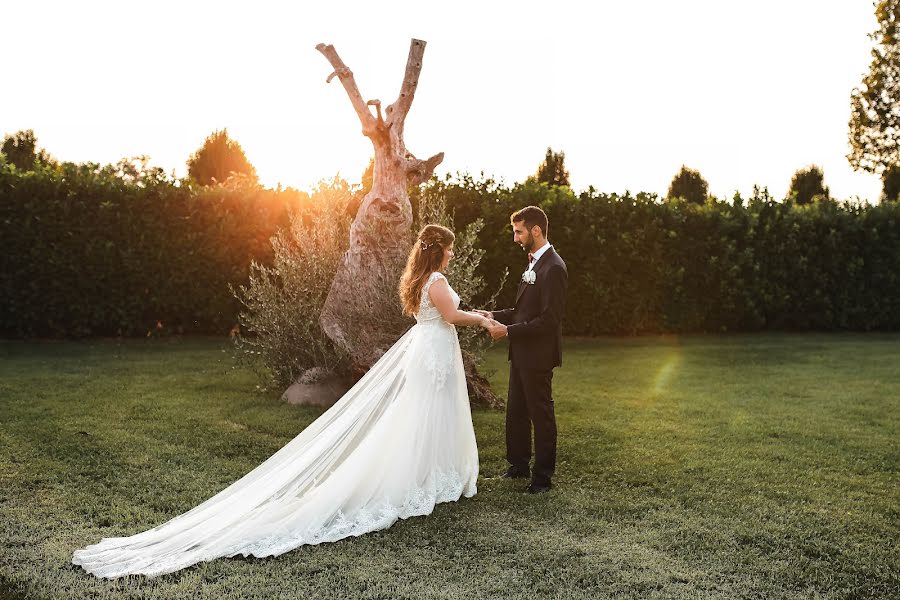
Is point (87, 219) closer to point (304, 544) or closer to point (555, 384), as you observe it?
point (555, 384)

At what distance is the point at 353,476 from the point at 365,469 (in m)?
→ 0.11

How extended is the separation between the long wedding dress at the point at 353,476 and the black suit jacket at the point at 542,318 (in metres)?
0.53

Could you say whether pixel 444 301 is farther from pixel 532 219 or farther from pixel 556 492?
pixel 556 492

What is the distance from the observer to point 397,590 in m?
4.12

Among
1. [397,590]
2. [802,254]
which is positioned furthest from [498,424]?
[802,254]

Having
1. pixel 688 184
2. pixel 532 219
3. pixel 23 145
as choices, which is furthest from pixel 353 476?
pixel 23 145

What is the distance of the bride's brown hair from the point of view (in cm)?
589

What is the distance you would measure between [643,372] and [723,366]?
161 centimetres

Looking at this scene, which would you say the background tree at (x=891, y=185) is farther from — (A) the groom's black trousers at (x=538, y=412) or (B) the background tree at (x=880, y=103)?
(A) the groom's black trousers at (x=538, y=412)

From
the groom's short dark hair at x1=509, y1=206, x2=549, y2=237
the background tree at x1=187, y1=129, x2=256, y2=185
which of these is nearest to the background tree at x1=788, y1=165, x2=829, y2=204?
the background tree at x1=187, y1=129, x2=256, y2=185

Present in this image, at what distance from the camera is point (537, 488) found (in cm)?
593

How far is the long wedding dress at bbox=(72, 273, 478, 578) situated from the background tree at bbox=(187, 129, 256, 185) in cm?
2373

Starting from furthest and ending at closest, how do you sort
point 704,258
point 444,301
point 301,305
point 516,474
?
point 704,258
point 301,305
point 516,474
point 444,301

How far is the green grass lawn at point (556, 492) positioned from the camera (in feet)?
14.0
